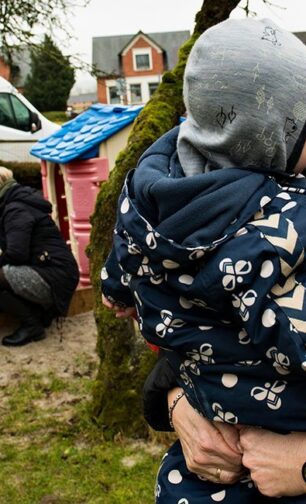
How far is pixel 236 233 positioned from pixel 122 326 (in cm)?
267

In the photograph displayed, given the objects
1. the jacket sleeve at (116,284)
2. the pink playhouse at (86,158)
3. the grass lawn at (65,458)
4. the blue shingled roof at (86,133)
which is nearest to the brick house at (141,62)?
the blue shingled roof at (86,133)

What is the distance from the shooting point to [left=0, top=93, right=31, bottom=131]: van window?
52.7 feet

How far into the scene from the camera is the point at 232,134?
127cm

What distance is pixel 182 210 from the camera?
127 centimetres

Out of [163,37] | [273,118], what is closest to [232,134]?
[273,118]

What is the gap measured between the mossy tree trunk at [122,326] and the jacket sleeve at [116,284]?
214cm

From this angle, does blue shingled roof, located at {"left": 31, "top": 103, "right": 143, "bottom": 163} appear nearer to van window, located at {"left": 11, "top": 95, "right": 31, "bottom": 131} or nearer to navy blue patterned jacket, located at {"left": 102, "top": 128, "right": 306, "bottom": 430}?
navy blue patterned jacket, located at {"left": 102, "top": 128, "right": 306, "bottom": 430}

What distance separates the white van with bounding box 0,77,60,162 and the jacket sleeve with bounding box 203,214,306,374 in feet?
49.6

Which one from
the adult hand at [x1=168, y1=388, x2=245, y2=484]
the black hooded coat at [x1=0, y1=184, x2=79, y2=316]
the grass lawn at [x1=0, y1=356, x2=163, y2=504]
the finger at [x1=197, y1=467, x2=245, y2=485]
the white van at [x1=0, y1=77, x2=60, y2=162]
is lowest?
the white van at [x1=0, y1=77, x2=60, y2=162]

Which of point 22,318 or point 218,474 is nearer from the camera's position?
point 218,474

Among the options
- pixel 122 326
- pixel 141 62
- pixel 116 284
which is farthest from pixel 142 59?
pixel 116 284

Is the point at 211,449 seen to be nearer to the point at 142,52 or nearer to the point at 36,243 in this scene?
the point at 36,243

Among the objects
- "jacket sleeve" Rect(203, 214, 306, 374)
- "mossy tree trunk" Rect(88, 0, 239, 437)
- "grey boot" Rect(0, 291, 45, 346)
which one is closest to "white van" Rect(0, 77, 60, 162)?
"grey boot" Rect(0, 291, 45, 346)

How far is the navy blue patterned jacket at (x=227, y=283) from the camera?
1.19 metres
